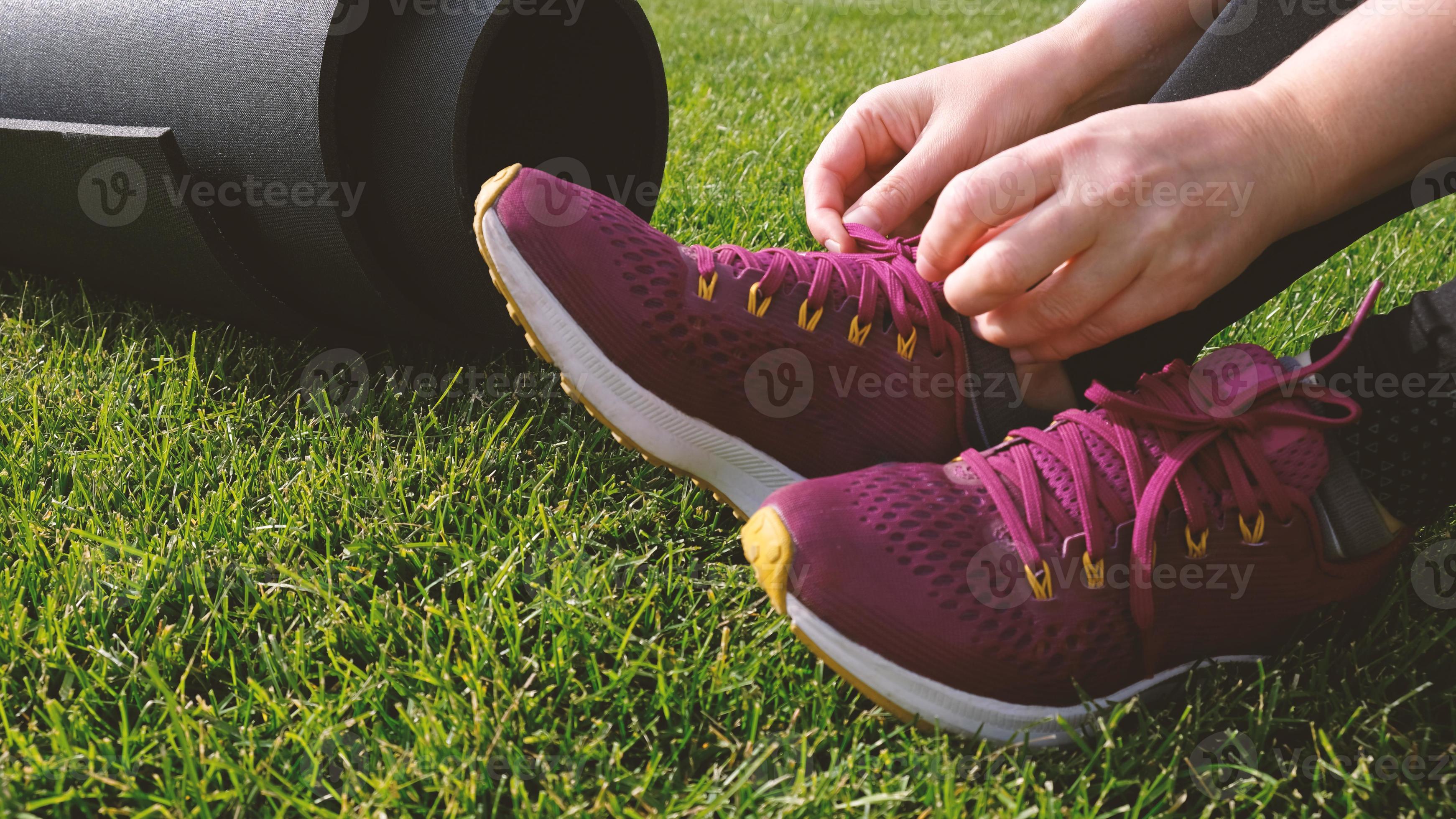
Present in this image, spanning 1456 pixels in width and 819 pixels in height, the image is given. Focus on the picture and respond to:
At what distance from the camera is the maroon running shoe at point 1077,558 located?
0.98 metres

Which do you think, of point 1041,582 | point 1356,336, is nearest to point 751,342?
point 1041,582

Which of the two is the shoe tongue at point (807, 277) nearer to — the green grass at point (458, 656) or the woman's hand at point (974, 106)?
the woman's hand at point (974, 106)

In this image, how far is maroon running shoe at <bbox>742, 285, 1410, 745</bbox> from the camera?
977 millimetres

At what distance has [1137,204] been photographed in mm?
961

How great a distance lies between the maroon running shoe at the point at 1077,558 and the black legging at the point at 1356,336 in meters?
0.03

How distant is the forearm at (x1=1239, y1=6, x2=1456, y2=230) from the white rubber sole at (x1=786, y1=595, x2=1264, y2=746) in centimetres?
57

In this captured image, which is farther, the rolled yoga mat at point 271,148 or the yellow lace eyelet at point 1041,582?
the rolled yoga mat at point 271,148

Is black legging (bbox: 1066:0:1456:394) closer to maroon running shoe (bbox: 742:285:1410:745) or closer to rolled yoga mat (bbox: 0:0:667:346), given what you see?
maroon running shoe (bbox: 742:285:1410:745)

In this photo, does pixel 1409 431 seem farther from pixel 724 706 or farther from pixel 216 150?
pixel 216 150

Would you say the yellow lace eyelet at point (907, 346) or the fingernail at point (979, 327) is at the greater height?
the fingernail at point (979, 327)

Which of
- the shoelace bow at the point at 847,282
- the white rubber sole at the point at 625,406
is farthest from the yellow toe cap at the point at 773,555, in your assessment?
the shoelace bow at the point at 847,282

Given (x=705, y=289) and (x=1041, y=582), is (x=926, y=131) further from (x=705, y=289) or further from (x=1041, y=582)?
(x=1041, y=582)

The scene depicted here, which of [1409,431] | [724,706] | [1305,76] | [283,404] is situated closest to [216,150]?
[283,404]

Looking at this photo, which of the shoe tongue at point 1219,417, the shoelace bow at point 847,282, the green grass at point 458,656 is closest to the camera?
the green grass at point 458,656
